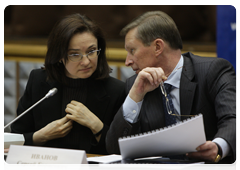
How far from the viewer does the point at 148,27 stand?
1.80 meters

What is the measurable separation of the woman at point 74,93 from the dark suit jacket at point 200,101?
30 centimetres

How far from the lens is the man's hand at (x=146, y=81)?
60.0 inches

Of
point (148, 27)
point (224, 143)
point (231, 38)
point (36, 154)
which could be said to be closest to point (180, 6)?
point (231, 38)

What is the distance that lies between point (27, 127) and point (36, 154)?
1044mm

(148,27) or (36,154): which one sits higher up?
(148,27)

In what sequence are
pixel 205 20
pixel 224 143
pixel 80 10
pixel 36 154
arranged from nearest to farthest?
1. pixel 36 154
2. pixel 224 143
3. pixel 205 20
4. pixel 80 10

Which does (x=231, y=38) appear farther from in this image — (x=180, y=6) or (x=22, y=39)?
(x=22, y=39)

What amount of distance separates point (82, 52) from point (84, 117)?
384 mm

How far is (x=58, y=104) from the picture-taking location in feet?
6.84

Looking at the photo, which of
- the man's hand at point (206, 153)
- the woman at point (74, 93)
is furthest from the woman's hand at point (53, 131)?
the man's hand at point (206, 153)

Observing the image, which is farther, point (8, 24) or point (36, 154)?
point (8, 24)

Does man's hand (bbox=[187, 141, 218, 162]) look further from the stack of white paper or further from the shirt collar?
the stack of white paper

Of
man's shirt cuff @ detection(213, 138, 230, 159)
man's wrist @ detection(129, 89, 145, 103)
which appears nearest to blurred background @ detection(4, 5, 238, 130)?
man's wrist @ detection(129, 89, 145, 103)

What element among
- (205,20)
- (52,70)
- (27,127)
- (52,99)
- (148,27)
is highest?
(205,20)
